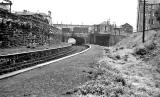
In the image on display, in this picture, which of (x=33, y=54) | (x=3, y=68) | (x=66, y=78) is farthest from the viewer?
(x=33, y=54)

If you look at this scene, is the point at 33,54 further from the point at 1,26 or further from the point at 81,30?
the point at 81,30

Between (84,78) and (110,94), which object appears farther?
(84,78)

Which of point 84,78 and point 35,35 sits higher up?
point 35,35

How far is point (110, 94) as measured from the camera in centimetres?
714

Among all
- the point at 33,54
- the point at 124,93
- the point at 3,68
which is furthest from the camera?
the point at 33,54

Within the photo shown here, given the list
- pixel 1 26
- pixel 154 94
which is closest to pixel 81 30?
pixel 1 26

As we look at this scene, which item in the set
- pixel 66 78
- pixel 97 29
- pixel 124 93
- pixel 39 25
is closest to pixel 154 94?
pixel 124 93

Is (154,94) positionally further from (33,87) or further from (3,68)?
(3,68)

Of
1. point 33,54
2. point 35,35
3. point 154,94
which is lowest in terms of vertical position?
point 154,94

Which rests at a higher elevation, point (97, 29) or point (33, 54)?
point (97, 29)

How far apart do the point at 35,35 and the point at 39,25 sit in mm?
2487

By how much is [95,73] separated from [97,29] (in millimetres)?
76123

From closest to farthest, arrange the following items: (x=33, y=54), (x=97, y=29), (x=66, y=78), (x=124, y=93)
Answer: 1. (x=124, y=93)
2. (x=66, y=78)
3. (x=33, y=54)
4. (x=97, y=29)

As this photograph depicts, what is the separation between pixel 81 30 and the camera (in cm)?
8962
